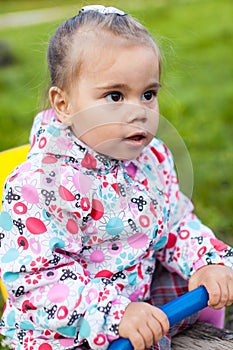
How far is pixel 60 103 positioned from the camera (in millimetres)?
1464

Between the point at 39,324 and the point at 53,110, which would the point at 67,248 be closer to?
the point at 39,324

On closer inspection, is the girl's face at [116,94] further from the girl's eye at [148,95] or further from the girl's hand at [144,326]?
the girl's hand at [144,326]

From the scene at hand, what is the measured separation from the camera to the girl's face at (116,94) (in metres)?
1.38

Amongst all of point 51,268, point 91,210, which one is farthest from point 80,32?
point 51,268

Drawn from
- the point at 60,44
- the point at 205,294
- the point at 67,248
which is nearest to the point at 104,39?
the point at 60,44

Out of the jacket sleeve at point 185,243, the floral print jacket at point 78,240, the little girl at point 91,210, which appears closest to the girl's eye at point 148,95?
the little girl at point 91,210

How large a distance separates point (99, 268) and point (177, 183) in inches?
12.6

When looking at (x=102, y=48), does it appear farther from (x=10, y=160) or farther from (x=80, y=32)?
(x=10, y=160)

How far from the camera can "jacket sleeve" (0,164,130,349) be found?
130cm

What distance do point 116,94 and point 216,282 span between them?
1.40ft

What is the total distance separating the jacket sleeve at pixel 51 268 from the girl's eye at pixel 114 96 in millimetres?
179

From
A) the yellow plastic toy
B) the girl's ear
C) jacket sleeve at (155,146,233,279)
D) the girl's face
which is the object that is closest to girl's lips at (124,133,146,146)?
A: the girl's face

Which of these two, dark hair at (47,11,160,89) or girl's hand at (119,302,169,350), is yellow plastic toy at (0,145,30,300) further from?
girl's hand at (119,302,169,350)

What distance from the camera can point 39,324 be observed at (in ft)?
4.40
